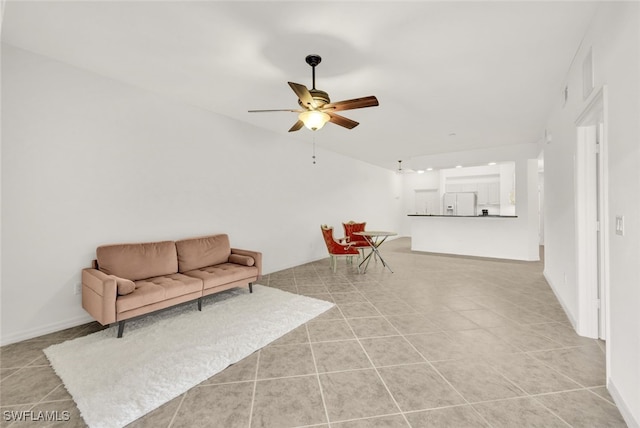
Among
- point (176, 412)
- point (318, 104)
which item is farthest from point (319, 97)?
point (176, 412)

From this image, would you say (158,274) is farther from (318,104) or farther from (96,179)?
(318,104)

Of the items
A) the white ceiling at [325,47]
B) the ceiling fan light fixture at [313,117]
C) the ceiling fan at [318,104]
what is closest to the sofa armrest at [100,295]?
the ceiling fan at [318,104]

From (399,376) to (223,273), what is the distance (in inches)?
97.2

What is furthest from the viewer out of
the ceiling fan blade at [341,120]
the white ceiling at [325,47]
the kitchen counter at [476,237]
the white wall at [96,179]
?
the kitchen counter at [476,237]

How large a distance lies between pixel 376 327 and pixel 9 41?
→ 15.2ft

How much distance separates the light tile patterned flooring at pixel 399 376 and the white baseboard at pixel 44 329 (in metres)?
0.09

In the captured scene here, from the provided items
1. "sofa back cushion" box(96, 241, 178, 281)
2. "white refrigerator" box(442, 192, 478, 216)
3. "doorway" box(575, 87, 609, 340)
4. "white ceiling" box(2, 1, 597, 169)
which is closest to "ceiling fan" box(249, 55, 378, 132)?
"white ceiling" box(2, 1, 597, 169)

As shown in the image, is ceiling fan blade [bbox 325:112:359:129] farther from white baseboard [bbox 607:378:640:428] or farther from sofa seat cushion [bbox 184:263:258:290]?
white baseboard [bbox 607:378:640:428]

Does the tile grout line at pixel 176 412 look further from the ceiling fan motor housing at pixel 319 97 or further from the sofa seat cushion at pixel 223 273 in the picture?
the ceiling fan motor housing at pixel 319 97

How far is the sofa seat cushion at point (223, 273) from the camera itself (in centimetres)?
340

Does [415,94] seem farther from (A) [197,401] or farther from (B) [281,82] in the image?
(A) [197,401]

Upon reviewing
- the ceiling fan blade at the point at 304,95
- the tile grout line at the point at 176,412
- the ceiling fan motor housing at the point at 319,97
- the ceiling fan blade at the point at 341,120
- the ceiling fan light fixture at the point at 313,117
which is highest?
the ceiling fan motor housing at the point at 319,97

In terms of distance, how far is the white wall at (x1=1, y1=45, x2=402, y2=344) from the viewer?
265 centimetres

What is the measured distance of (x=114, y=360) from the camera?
2.29 metres
